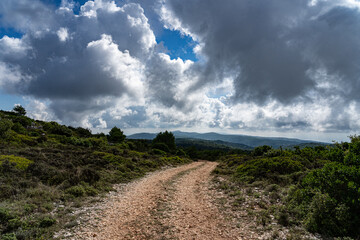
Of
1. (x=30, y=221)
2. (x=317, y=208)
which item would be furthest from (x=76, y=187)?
(x=317, y=208)

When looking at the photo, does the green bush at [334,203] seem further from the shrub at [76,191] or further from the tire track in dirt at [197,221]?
the shrub at [76,191]

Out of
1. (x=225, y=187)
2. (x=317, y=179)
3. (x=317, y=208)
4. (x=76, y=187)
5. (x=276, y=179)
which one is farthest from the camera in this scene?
(x=225, y=187)

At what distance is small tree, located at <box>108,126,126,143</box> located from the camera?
56.2 m

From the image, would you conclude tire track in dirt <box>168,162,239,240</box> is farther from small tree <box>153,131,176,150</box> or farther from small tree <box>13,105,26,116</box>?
small tree <box>13,105,26,116</box>

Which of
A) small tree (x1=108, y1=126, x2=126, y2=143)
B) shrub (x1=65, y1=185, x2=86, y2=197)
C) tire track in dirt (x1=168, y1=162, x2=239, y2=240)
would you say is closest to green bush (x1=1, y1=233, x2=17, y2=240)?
shrub (x1=65, y1=185, x2=86, y2=197)

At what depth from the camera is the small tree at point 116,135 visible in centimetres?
5624

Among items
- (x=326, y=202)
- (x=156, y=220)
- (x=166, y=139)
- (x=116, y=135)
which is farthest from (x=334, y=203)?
(x=116, y=135)

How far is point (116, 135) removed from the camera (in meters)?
57.0

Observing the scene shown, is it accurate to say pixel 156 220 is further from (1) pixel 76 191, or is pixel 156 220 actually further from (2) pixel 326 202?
(2) pixel 326 202

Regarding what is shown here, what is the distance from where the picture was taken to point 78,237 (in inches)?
253

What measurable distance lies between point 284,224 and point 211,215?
3291 mm

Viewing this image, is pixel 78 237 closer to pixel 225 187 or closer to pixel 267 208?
pixel 267 208

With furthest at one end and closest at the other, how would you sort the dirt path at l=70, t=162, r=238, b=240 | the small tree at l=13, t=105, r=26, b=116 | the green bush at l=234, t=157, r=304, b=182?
the small tree at l=13, t=105, r=26, b=116
the green bush at l=234, t=157, r=304, b=182
the dirt path at l=70, t=162, r=238, b=240

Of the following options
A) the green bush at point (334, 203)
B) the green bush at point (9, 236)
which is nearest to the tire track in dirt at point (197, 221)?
the green bush at point (334, 203)
